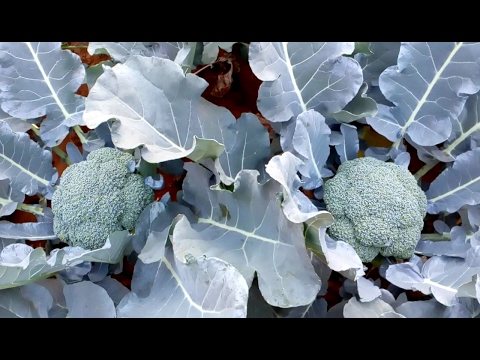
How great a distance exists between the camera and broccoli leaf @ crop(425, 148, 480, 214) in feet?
3.56

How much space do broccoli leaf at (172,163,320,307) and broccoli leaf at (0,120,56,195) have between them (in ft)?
1.42

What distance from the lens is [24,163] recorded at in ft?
3.78

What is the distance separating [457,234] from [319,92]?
0.49 metres

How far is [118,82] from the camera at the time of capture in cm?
90

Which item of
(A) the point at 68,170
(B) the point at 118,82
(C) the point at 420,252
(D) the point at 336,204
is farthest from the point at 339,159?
(A) the point at 68,170

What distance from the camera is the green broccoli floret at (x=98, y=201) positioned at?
104cm

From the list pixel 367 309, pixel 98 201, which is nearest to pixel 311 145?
pixel 367 309

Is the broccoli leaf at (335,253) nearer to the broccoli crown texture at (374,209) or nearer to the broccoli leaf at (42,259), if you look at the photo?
the broccoli crown texture at (374,209)

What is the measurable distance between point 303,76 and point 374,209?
0.35 m

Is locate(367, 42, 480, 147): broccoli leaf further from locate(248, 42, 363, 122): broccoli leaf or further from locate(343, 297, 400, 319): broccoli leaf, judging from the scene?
locate(343, 297, 400, 319): broccoli leaf

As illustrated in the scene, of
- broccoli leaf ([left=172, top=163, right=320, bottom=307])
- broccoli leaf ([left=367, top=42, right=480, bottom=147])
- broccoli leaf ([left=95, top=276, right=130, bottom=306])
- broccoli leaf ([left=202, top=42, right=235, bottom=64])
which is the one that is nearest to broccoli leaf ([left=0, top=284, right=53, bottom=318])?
broccoli leaf ([left=95, top=276, right=130, bottom=306])

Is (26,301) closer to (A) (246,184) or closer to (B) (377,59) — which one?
(A) (246,184)

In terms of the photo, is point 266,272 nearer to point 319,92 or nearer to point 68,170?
point 319,92

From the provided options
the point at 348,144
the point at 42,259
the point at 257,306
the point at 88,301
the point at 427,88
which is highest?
the point at 427,88
